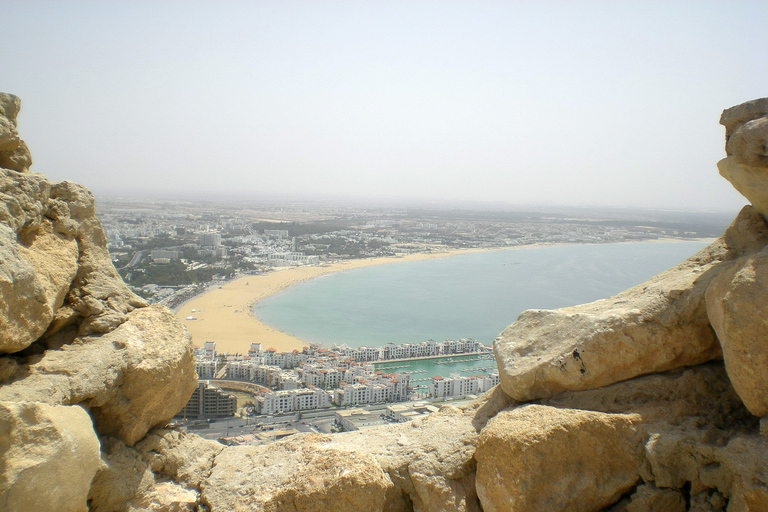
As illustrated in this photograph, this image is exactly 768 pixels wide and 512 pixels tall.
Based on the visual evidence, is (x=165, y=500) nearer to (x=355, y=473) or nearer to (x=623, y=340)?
(x=355, y=473)

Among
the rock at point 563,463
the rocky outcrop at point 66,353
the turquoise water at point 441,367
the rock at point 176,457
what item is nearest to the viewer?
the rocky outcrop at point 66,353

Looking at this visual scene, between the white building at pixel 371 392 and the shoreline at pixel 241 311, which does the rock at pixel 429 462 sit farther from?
the white building at pixel 371 392

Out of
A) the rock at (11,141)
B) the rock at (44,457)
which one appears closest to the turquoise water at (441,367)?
the rock at (11,141)

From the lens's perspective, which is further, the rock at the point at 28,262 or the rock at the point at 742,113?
the rock at the point at 742,113

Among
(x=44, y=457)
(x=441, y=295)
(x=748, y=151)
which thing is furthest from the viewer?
(x=441, y=295)

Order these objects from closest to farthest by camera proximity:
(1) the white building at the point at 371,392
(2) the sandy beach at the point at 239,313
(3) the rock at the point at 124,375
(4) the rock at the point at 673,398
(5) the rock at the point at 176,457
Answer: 1. (3) the rock at the point at 124,375
2. (4) the rock at the point at 673,398
3. (5) the rock at the point at 176,457
4. (1) the white building at the point at 371,392
5. (2) the sandy beach at the point at 239,313

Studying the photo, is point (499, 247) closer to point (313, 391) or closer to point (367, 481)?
point (313, 391)

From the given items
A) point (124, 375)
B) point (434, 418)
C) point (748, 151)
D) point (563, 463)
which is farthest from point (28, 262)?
point (748, 151)
